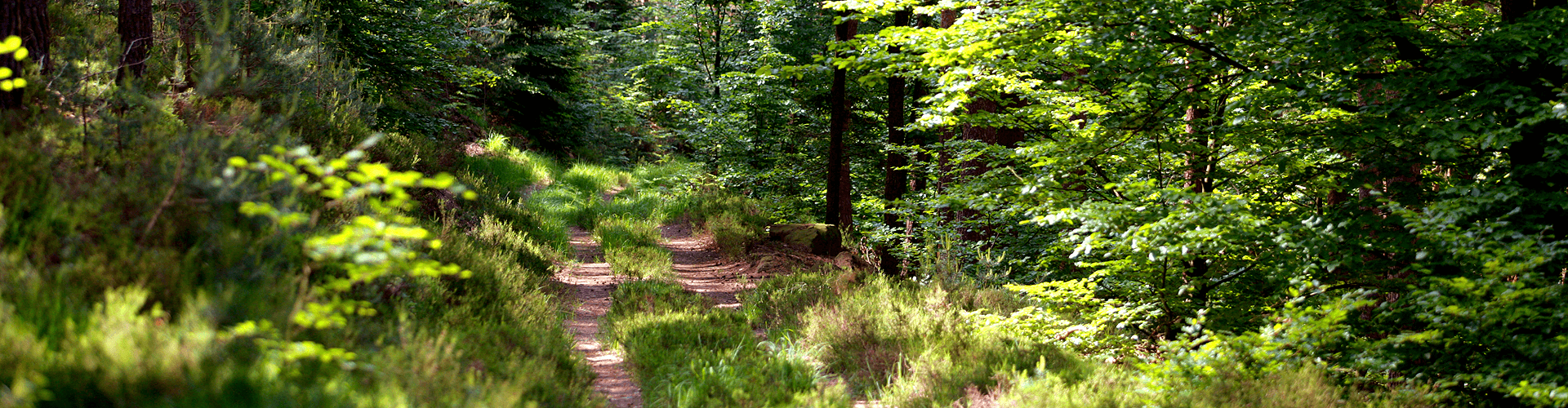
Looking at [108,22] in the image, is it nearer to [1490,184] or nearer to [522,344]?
[522,344]

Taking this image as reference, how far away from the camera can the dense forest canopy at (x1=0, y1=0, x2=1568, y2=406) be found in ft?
8.68

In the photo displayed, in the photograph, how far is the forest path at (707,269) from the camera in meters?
9.64

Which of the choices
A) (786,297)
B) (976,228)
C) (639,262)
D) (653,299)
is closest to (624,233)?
(639,262)

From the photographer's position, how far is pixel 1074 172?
21.4ft

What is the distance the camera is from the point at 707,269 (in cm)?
1138

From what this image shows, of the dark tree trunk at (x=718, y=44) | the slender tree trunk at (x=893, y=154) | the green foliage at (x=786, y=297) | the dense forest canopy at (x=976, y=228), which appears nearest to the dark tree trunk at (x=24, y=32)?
the dense forest canopy at (x=976, y=228)

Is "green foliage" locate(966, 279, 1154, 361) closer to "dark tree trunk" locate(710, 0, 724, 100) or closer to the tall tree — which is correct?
the tall tree

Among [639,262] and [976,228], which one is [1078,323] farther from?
[639,262]

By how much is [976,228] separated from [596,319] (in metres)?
4.94

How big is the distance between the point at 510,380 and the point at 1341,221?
5720 mm

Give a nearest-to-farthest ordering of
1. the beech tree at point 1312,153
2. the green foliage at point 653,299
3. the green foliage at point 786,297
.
Answer: 1. the beech tree at point 1312,153
2. the green foliage at point 653,299
3. the green foliage at point 786,297

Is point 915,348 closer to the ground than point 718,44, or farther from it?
closer to the ground

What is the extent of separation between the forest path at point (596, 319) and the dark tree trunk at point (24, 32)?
12.2 feet

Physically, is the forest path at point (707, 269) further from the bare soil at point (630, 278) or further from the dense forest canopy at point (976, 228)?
the dense forest canopy at point (976, 228)
